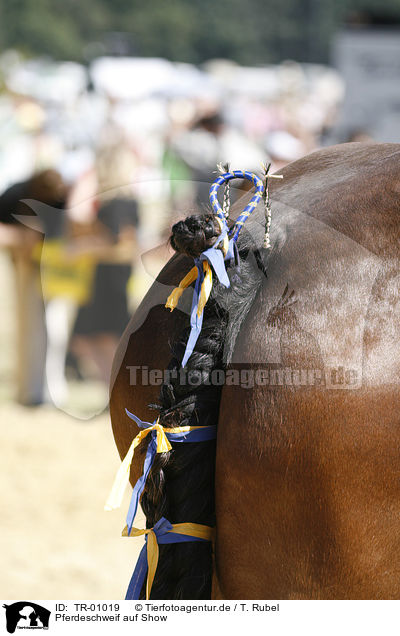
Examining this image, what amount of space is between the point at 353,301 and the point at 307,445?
0.24 m

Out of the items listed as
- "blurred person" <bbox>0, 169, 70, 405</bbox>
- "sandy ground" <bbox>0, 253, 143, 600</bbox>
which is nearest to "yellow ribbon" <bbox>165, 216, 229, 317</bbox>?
"sandy ground" <bbox>0, 253, 143, 600</bbox>

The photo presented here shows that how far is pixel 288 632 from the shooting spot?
1.23 meters

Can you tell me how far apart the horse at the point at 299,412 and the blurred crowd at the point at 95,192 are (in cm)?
33

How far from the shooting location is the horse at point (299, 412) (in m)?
1.19

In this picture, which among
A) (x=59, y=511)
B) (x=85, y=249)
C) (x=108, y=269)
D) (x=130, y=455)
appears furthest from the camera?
(x=108, y=269)

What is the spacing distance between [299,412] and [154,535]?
0.36 metres

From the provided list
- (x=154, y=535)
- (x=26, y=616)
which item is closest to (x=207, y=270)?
(x=154, y=535)

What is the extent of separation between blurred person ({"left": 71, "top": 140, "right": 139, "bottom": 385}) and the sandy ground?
0.49 meters

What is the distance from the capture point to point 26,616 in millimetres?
1309

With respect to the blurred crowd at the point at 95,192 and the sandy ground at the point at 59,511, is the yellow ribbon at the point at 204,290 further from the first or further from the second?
the sandy ground at the point at 59,511

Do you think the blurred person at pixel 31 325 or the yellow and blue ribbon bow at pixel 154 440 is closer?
the yellow and blue ribbon bow at pixel 154 440

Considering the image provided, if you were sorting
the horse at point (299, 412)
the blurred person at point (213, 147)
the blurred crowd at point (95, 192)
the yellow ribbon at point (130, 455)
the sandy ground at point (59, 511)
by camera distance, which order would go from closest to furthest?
the horse at point (299, 412), the yellow ribbon at point (130, 455), the blurred crowd at point (95, 192), the sandy ground at point (59, 511), the blurred person at point (213, 147)

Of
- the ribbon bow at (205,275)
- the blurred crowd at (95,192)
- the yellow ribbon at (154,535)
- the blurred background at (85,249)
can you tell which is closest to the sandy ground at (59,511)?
the blurred background at (85,249)
